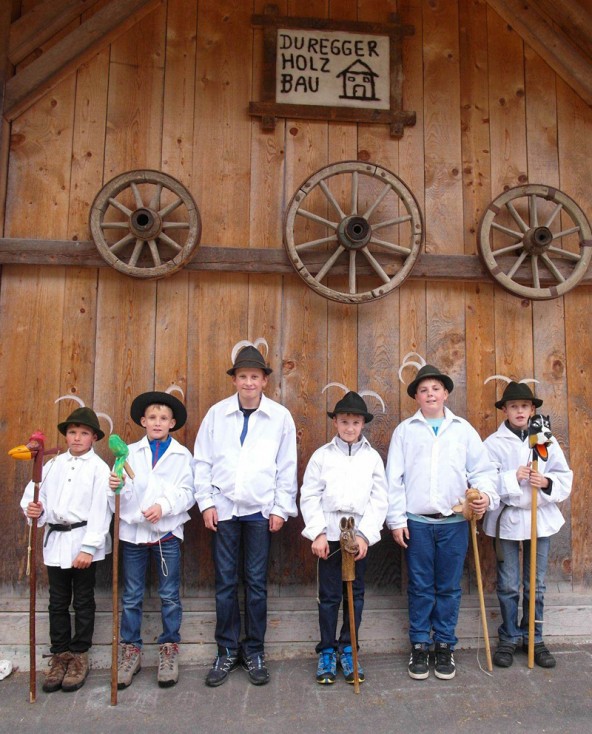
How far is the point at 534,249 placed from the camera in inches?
146

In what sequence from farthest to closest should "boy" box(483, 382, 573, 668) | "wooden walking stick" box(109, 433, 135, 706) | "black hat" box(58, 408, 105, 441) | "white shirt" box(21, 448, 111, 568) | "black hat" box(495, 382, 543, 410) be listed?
"black hat" box(495, 382, 543, 410), "boy" box(483, 382, 573, 668), "black hat" box(58, 408, 105, 441), "white shirt" box(21, 448, 111, 568), "wooden walking stick" box(109, 433, 135, 706)

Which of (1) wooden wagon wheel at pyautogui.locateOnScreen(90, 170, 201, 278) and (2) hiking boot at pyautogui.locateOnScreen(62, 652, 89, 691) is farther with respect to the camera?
(1) wooden wagon wheel at pyautogui.locateOnScreen(90, 170, 201, 278)

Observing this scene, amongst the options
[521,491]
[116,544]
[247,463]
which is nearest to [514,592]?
[521,491]

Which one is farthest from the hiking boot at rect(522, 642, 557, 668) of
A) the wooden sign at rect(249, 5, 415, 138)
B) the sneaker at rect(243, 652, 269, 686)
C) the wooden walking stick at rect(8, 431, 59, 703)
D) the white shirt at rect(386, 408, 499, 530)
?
the wooden sign at rect(249, 5, 415, 138)

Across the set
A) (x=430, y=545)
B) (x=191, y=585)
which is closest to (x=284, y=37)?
(x=430, y=545)

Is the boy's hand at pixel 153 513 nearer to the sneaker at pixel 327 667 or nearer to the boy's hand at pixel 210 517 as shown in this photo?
the boy's hand at pixel 210 517

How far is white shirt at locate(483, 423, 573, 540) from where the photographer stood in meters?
3.23

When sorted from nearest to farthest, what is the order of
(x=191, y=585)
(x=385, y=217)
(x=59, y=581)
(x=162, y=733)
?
(x=162, y=733) → (x=59, y=581) → (x=191, y=585) → (x=385, y=217)

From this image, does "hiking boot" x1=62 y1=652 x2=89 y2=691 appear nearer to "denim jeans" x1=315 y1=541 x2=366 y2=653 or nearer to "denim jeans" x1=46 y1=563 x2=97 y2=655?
"denim jeans" x1=46 y1=563 x2=97 y2=655

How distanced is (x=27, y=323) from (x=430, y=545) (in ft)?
8.93

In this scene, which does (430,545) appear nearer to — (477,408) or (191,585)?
(477,408)

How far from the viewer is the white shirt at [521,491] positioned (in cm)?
323

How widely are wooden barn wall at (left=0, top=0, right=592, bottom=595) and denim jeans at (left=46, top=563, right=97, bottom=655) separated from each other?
40 cm

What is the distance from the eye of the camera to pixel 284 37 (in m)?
3.88
